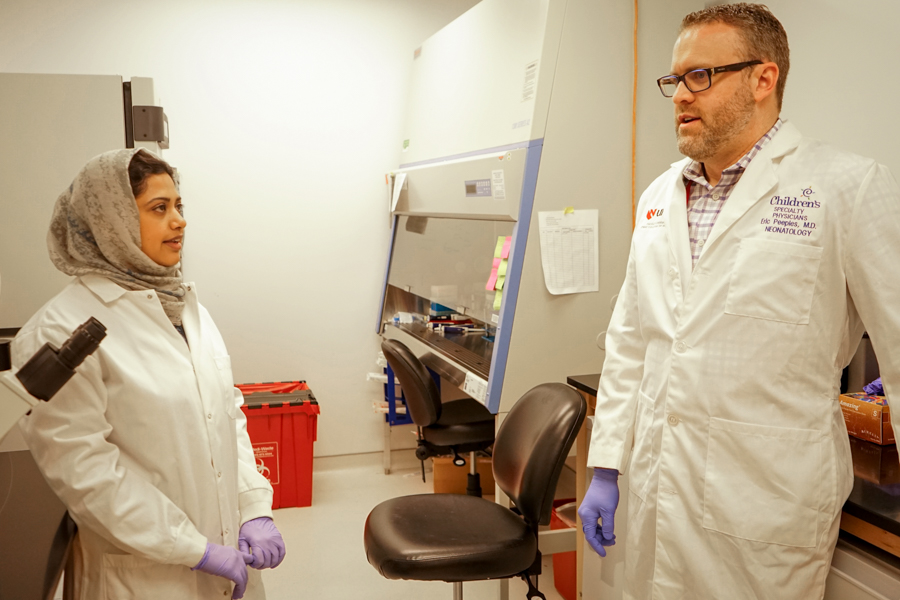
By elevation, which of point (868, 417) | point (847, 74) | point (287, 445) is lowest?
point (287, 445)

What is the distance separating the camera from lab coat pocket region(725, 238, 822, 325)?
1.21m

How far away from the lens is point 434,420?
2609mm

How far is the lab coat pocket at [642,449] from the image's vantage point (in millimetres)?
1390

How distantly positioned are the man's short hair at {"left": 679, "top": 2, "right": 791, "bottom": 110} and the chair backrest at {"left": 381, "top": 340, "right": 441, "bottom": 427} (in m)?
1.62

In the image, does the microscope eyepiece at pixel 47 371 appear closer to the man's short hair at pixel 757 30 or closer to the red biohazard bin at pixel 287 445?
the man's short hair at pixel 757 30

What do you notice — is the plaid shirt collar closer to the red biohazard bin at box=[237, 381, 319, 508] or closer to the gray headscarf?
the gray headscarf

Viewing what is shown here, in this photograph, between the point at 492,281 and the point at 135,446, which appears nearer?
the point at 135,446

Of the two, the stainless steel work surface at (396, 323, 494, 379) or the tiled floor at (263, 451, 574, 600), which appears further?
the stainless steel work surface at (396, 323, 494, 379)

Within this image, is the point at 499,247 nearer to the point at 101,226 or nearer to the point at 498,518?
the point at 498,518

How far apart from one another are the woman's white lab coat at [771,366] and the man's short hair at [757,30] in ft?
0.43

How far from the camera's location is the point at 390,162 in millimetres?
3719

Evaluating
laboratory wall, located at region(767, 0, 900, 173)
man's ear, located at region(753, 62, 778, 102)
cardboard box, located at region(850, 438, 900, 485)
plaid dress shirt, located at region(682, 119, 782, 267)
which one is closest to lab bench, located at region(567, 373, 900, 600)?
cardboard box, located at region(850, 438, 900, 485)

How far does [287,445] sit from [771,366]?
251 cm

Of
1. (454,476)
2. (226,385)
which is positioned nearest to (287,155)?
(454,476)
